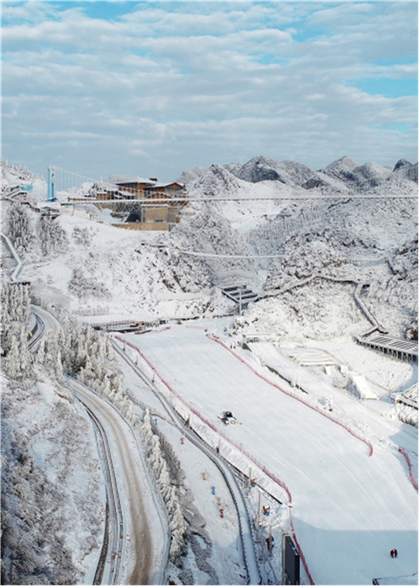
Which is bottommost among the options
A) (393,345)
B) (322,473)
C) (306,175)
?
(322,473)

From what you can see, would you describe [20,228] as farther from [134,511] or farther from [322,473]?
[134,511]

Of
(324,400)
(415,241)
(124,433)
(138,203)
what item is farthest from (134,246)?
(124,433)

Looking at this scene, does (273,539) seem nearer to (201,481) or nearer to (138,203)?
(201,481)

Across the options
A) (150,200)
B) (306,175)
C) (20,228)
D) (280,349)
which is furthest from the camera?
(306,175)

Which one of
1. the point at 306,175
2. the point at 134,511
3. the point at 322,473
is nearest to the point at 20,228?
the point at 322,473

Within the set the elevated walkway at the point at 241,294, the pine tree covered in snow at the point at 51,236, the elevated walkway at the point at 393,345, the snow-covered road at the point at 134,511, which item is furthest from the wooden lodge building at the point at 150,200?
the snow-covered road at the point at 134,511

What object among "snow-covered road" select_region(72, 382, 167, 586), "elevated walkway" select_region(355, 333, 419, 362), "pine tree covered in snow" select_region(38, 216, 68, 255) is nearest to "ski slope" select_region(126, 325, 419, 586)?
"snow-covered road" select_region(72, 382, 167, 586)

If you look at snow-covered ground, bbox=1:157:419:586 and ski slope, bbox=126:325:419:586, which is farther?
snow-covered ground, bbox=1:157:419:586

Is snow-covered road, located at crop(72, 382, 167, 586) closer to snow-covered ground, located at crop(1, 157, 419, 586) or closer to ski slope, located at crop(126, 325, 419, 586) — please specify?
snow-covered ground, located at crop(1, 157, 419, 586)

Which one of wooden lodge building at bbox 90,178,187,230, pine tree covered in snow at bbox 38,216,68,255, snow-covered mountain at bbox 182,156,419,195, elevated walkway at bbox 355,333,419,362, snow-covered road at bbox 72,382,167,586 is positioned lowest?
elevated walkway at bbox 355,333,419,362

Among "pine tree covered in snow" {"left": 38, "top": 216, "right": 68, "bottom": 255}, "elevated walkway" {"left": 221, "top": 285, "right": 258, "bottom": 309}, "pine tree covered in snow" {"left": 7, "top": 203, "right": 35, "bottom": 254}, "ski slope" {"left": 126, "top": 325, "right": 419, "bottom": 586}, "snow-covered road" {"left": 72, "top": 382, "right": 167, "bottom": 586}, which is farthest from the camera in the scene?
"pine tree covered in snow" {"left": 7, "top": 203, "right": 35, "bottom": 254}
